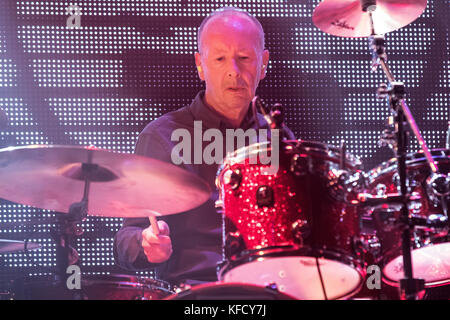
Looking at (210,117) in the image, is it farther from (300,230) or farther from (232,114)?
(300,230)

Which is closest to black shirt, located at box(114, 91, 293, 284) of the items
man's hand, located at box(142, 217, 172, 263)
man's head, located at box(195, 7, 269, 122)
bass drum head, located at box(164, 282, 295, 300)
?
man's head, located at box(195, 7, 269, 122)

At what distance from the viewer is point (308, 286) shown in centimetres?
232

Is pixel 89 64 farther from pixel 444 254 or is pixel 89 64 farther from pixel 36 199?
pixel 444 254

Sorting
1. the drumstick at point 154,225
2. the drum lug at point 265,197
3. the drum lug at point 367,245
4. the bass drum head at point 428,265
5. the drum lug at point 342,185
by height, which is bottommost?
the bass drum head at point 428,265

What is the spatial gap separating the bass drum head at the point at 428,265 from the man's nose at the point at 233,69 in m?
1.25

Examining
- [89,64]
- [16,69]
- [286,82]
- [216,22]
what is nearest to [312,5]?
[286,82]

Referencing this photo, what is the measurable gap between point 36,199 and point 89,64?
1.34m

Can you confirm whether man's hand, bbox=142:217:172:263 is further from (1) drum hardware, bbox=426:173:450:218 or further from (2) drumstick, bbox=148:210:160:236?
(1) drum hardware, bbox=426:173:450:218

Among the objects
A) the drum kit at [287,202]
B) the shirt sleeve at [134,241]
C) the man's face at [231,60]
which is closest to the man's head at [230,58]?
the man's face at [231,60]

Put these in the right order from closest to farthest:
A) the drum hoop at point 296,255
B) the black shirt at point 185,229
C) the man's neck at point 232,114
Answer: the drum hoop at point 296,255 → the black shirt at point 185,229 → the man's neck at point 232,114

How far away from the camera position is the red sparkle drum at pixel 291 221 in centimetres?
214

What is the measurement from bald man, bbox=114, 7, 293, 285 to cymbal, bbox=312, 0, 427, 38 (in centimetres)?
46

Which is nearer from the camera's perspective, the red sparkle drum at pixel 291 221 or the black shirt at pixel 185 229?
the red sparkle drum at pixel 291 221

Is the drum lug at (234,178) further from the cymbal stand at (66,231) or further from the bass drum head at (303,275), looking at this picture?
the cymbal stand at (66,231)
